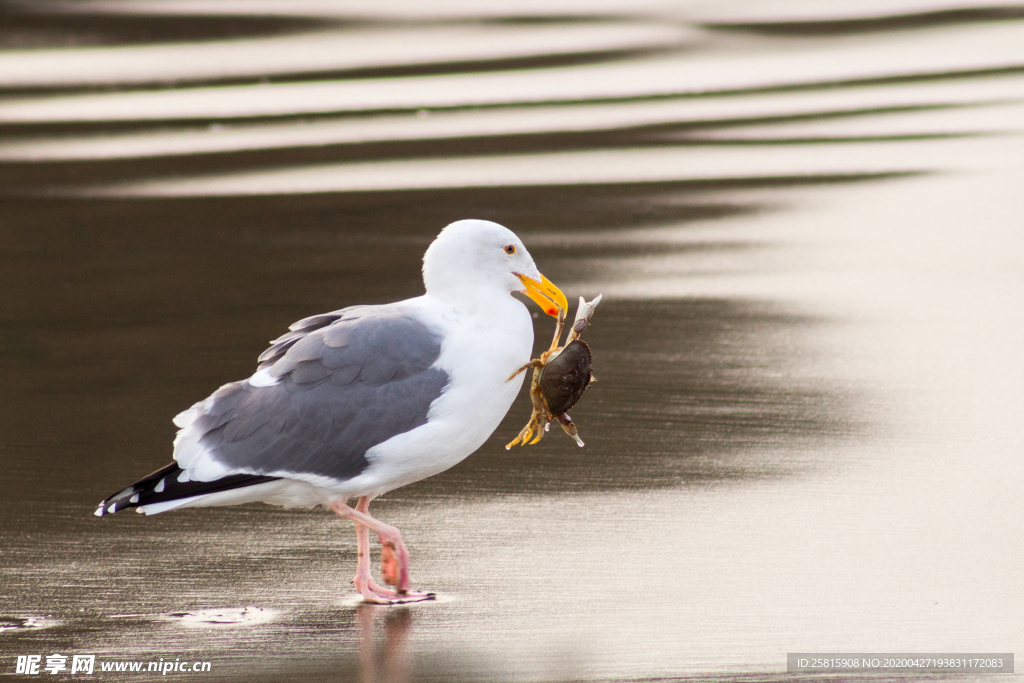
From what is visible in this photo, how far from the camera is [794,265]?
835 cm

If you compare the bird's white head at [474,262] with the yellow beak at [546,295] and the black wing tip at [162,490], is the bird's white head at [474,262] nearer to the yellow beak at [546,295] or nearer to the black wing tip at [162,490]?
the yellow beak at [546,295]

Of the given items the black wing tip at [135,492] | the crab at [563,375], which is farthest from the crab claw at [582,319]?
the black wing tip at [135,492]

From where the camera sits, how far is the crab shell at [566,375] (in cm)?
490

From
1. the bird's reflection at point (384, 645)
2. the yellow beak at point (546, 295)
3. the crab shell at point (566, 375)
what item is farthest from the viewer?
the yellow beak at point (546, 295)

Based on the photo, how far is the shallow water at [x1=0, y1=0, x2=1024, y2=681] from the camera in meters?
4.48

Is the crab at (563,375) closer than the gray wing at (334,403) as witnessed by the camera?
Answer: No

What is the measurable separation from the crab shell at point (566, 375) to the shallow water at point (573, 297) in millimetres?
A: 541

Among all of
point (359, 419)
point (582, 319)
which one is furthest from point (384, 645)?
point (582, 319)

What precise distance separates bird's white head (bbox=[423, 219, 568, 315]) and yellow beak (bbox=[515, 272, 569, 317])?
0.06m

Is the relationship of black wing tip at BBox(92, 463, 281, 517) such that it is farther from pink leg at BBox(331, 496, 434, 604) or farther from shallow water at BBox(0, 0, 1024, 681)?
pink leg at BBox(331, 496, 434, 604)

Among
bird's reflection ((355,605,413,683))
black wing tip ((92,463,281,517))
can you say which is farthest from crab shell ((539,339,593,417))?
black wing tip ((92,463,281,517))

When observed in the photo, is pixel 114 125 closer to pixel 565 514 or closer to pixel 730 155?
pixel 730 155

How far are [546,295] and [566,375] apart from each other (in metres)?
0.42

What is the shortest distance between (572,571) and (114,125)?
8.59 meters
